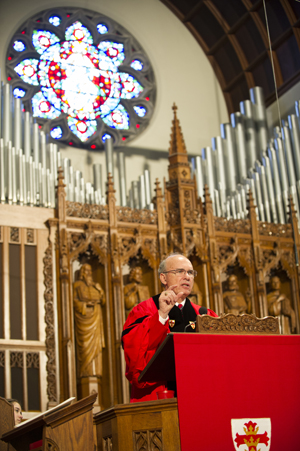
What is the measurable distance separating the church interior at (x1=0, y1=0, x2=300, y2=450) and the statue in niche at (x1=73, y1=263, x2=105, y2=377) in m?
0.02

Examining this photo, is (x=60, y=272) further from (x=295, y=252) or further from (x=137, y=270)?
(x=295, y=252)

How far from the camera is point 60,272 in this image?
9.41m

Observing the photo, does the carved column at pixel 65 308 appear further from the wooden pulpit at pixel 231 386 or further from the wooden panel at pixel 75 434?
the wooden pulpit at pixel 231 386

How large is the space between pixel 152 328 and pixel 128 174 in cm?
867

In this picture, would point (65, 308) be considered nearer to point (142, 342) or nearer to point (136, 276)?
point (136, 276)

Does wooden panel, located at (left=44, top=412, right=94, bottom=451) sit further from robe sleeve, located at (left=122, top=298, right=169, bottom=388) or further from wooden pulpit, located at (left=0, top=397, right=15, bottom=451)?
wooden pulpit, located at (left=0, top=397, right=15, bottom=451)

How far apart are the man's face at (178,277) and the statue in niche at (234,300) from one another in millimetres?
5999

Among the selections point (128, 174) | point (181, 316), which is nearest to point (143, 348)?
point (181, 316)

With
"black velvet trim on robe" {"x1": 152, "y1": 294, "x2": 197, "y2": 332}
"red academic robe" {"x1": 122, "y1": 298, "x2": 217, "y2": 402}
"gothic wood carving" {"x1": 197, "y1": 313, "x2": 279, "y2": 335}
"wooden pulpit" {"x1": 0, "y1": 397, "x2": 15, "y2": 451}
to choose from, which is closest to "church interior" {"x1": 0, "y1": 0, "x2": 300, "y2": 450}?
"wooden pulpit" {"x1": 0, "y1": 397, "x2": 15, "y2": 451}

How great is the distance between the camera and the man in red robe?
3994mm

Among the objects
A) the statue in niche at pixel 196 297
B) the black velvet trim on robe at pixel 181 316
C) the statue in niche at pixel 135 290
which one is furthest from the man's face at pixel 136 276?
the black velvet trim on robe at pixel 181 316

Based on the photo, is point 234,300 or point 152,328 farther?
point 234,300

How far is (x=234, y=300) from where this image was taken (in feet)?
34.2

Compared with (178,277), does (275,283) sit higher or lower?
higher
